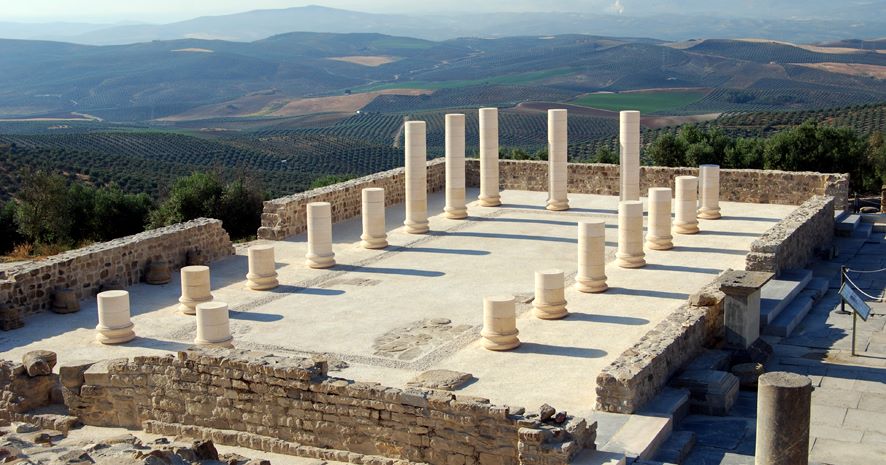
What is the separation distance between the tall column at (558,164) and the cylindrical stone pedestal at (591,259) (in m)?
6.63

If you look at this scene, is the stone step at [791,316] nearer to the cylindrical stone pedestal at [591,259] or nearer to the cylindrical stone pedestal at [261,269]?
the cylindrical stone pedestal at [591,259]

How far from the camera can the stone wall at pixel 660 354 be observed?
11414 mm

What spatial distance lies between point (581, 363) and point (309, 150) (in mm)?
73715

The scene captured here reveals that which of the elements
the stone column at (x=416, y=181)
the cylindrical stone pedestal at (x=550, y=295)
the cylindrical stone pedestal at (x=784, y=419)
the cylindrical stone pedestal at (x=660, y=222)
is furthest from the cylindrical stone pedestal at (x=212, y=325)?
the cylindrical stone pedestal at (x=660, y=222)

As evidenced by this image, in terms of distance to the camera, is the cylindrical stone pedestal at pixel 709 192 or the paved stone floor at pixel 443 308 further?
the cylindrical stone pedestal at pixel 709 192

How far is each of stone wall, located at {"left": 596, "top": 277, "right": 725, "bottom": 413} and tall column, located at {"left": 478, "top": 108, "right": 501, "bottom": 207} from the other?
9787mm

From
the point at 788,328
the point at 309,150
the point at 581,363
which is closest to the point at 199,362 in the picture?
the point at 581,363

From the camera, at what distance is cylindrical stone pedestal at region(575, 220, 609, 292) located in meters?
16.9

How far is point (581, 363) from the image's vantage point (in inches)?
526

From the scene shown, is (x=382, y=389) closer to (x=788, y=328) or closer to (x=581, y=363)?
(x=581, y=363)

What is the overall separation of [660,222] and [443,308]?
17.9 feet

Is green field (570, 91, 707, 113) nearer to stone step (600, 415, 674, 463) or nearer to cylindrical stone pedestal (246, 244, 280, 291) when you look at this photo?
cylindrical stone pedestal (246, 244, 280, 291)

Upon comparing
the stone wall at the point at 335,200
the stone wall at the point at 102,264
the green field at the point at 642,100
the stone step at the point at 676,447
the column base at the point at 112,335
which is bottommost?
the stone step at the point at 676,447

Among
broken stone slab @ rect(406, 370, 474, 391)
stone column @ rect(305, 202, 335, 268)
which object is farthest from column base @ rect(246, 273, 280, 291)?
broken stone slab @ rect(406, 370, 474, 391)
